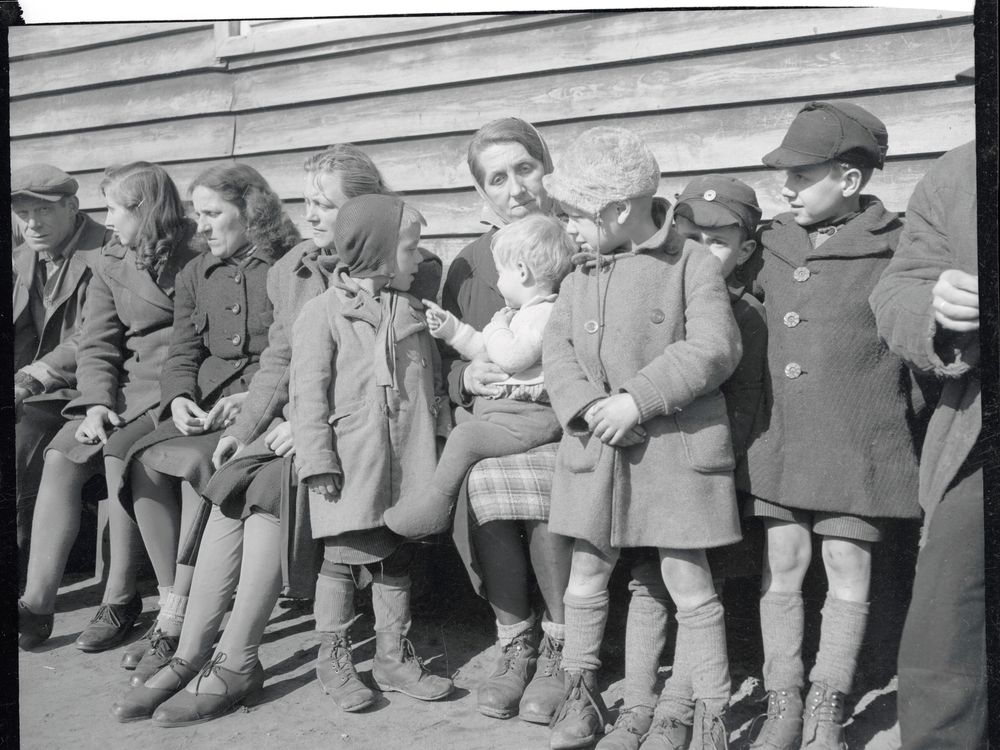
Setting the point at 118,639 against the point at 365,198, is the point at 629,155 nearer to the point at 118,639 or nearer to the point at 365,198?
the point at 365,198

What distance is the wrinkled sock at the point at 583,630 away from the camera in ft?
9.34

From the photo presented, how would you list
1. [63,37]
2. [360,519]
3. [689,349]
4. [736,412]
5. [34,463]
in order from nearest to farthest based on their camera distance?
[689,349], [736,412], [360,519], [34,463], [63,37]

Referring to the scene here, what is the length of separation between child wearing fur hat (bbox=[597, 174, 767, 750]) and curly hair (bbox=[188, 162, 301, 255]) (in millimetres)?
1578

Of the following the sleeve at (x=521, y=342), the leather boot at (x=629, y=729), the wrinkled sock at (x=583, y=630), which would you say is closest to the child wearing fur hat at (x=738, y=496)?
the leather boot at (x=629, y=729)

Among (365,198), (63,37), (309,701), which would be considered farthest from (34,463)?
(63,37)

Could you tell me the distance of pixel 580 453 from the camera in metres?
2.77

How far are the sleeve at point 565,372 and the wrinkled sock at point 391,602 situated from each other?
0.90 metres

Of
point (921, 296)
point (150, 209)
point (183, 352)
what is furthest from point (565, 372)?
point (150, 209)

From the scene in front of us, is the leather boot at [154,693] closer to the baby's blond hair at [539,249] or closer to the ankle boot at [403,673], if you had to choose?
the ankle boot at [403,673]

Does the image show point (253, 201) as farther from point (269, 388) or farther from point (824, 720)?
point (824, 720)

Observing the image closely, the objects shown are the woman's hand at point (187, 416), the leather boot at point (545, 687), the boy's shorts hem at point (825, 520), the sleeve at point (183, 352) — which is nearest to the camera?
the boy's shorts hem at point (825, 520)

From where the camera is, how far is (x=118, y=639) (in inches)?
150

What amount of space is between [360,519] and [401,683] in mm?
577

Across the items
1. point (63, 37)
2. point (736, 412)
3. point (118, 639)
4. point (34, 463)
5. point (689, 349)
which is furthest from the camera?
point (63, 37)
